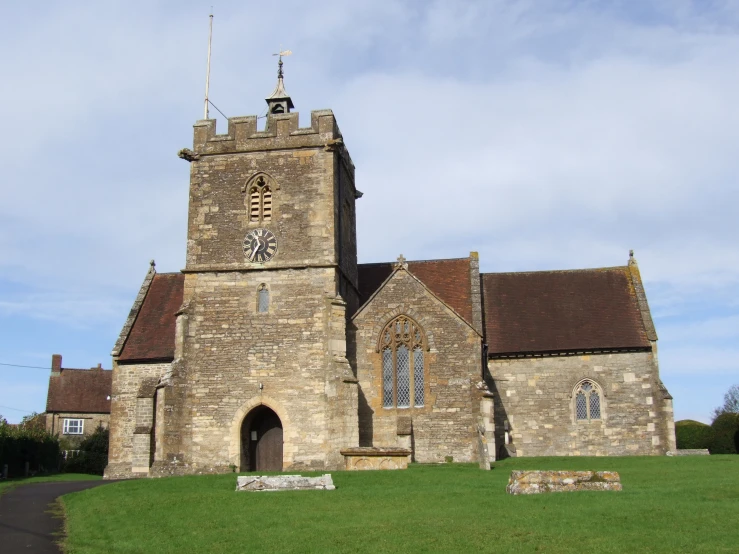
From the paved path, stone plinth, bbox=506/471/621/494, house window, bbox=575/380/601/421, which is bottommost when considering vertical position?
the paved path

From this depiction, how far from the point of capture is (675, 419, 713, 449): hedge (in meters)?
40.2

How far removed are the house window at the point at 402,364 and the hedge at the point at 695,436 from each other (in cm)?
1858

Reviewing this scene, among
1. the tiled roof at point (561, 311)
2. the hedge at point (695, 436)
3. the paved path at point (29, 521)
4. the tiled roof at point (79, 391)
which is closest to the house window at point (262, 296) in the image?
the paved path at point (29, 521)

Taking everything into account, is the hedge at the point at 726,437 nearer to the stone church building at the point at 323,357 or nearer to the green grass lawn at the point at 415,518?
the stone church building at the point at 323,357

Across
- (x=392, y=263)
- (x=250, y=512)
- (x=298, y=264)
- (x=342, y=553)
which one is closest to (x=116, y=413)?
(x=298, y=264)

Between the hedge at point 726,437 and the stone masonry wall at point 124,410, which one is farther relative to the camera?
the hedge at point 726,437

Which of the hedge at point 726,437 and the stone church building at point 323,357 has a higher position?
the stone church building at point 323,357

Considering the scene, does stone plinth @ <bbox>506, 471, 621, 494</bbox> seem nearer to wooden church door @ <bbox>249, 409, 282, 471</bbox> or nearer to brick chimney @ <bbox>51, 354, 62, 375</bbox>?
wooden church door @ <bbox>249, 409, 282, 471</bbox>

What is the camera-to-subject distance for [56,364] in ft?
192

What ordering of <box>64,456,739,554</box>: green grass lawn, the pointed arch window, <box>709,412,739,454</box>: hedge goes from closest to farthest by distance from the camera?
<box>64,456,739,554</box>: green grass lawn → the pointed arch window → <box>709,412,739,454</box>: hedge

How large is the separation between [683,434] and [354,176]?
22.7m

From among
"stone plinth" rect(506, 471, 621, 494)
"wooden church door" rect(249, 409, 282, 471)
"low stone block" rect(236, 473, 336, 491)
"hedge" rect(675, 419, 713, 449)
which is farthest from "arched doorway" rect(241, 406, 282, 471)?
"hedge" rect(675, 419, 713, 449)

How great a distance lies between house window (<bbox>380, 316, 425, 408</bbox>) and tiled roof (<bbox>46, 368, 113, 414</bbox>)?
104 feet

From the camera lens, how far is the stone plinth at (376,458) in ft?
79.2
